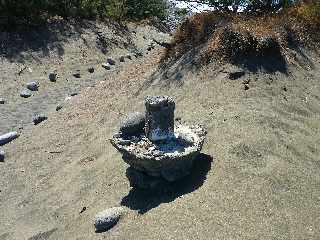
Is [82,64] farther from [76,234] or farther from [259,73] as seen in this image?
[76,234]

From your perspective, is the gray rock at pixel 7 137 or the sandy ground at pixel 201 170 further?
the gray rock at pixel 7 137

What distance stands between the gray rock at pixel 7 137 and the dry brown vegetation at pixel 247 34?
12.8 feet

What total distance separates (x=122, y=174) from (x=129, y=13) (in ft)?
53.3

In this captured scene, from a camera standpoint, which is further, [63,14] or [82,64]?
[63,14]

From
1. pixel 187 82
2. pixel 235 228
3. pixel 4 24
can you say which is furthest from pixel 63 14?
pixel 235 228

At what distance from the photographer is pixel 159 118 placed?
732 cm

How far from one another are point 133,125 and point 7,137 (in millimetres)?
4728

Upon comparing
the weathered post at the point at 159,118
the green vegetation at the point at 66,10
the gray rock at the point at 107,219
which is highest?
the weathered post at the point at 159,118

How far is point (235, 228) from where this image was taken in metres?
6.07

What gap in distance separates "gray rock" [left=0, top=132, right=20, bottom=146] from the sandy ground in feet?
0.77

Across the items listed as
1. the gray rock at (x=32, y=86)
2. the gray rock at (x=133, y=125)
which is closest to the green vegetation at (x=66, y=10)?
the gray rock at (x=32, y=86)

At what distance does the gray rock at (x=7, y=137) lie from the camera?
11281 millimetres

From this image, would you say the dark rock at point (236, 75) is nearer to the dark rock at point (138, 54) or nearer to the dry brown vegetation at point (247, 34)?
the dry brown vegetation at point (247, 34)

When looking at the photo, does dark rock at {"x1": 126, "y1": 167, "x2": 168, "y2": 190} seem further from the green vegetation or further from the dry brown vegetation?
the green vegetation
